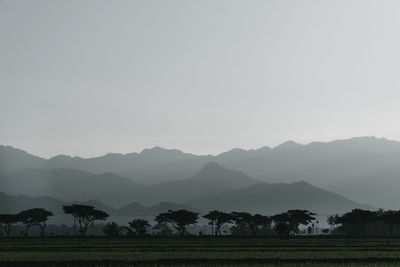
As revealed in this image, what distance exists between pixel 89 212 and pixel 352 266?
357ft

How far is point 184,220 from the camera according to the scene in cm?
14025

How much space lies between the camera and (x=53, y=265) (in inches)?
1526

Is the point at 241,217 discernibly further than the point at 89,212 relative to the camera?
Yes

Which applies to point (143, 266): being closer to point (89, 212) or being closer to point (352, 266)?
point (352, 266)

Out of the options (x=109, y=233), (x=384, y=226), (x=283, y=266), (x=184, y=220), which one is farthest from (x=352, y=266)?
(x=384, y=226)

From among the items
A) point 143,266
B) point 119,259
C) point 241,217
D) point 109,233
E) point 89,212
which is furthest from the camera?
point 241,217

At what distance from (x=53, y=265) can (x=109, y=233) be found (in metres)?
86.4

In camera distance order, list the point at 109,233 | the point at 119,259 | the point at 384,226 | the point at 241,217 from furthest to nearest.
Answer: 1. the point at 384,226
2. the point at 241,217
3. the point at 109,233
4. the point at 119,259

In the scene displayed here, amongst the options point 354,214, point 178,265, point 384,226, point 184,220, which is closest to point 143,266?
point 178,265

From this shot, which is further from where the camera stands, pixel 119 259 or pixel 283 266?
pixel 119 259

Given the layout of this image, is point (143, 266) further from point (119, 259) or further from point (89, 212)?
Answer: point (89, 212)

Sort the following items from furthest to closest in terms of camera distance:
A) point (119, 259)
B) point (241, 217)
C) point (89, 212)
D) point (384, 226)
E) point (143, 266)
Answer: point (384, 226)
point (241, 217)
point (89, 212)
point (119, 259)
point (143, 266)

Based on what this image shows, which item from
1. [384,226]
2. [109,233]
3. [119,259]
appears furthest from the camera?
[384,226]

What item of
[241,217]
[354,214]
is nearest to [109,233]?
[241,217]
